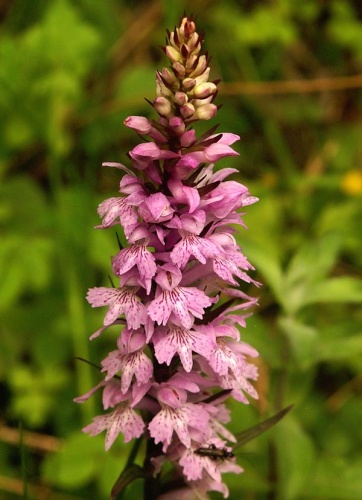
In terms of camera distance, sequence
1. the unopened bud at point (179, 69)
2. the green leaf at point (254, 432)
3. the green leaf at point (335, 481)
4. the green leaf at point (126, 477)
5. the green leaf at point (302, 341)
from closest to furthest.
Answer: the unopened bud at point (179, 69)
the green leaf at point (126, 477)
the green leaf at point (254, 432)
the green leaf at point (302, 341)
the green leaf at point (335, 481)

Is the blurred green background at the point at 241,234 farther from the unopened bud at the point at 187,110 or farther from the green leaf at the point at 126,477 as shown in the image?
the unopened bud at the point at 187,110

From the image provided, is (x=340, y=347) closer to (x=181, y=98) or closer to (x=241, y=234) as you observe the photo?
(x=241, y=234)

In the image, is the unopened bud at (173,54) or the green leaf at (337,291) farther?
the green leaf at (337,291)

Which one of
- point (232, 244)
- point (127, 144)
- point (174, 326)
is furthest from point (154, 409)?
point (127, 144)

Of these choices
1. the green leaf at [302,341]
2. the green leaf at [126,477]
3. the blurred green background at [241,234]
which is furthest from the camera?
the blurred green background at [241,234]

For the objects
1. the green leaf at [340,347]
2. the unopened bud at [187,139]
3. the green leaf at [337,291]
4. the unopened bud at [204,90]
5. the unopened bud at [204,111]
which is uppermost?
the unopened bud at [204,90]

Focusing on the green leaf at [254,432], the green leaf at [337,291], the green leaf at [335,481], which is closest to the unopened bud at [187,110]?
the green leaf at [254,432]

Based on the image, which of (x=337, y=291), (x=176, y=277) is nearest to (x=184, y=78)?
(x=176, y=277)
